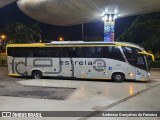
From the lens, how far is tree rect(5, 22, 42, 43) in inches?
1655

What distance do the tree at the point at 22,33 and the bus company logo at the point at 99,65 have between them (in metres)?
23.3

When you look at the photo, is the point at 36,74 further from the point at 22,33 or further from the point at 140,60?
the point at 22,33

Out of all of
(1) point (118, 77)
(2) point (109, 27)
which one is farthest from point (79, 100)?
(2) point (109, 27)

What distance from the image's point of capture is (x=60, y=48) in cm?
2073

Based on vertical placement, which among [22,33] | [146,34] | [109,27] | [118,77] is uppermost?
[22,33]

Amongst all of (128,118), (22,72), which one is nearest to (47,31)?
(22,72)

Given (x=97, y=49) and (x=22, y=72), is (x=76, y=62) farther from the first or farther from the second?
(x=22, y=72)

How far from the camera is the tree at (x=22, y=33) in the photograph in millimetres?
42031

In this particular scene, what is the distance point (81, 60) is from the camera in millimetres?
20234

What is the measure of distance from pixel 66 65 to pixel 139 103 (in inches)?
370

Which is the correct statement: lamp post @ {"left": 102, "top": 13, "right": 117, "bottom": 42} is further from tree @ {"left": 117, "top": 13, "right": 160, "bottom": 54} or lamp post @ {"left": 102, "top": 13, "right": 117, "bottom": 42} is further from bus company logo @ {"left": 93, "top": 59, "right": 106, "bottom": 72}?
bus company logo @ {"left": 93, "top": 59, "right": 106, "bottom": 72}

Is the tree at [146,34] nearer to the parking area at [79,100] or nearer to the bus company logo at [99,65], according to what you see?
the bus company logo at [99,65]

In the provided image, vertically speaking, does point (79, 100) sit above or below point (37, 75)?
below

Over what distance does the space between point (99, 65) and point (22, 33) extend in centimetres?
2508
